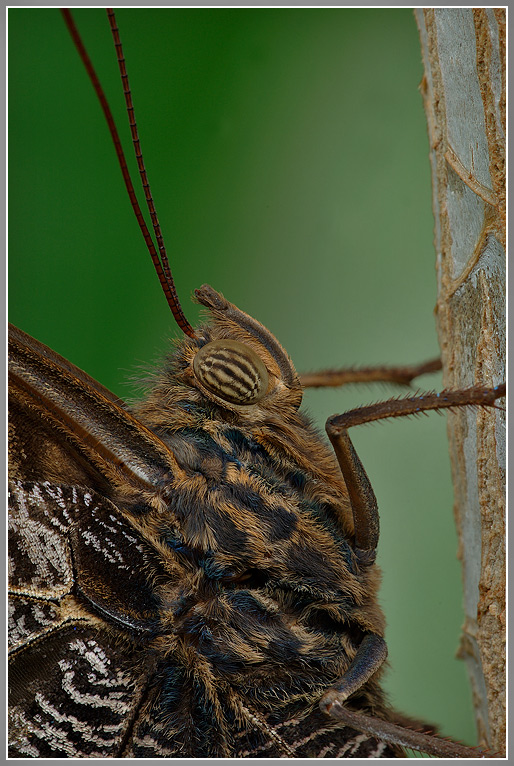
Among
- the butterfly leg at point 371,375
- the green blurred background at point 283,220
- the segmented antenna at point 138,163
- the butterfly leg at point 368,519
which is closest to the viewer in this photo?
the segmented antenna at point 138,163

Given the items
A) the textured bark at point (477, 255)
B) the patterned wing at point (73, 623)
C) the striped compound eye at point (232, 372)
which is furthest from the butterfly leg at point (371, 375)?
the patterned wing at point (73, 623)

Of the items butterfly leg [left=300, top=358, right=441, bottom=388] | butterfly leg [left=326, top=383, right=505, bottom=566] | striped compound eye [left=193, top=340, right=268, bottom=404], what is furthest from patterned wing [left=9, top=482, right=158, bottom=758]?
butterfly leg [left=300, top=358, right=441, bottom=388]

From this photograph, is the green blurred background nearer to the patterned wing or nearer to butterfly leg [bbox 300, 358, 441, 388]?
butterfly leg [bbox 300, 358, 441, 388]

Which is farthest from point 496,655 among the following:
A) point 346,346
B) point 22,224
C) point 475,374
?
point 22,224

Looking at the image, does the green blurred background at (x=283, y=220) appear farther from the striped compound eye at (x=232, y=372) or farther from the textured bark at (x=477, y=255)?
the textured bark at (x=477, y=255)

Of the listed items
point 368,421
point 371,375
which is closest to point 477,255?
point 368,421

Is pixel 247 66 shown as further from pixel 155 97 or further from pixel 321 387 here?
pixel 321 387

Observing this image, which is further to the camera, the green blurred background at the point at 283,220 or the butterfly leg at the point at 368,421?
the green blurred background at the point at 283,220
